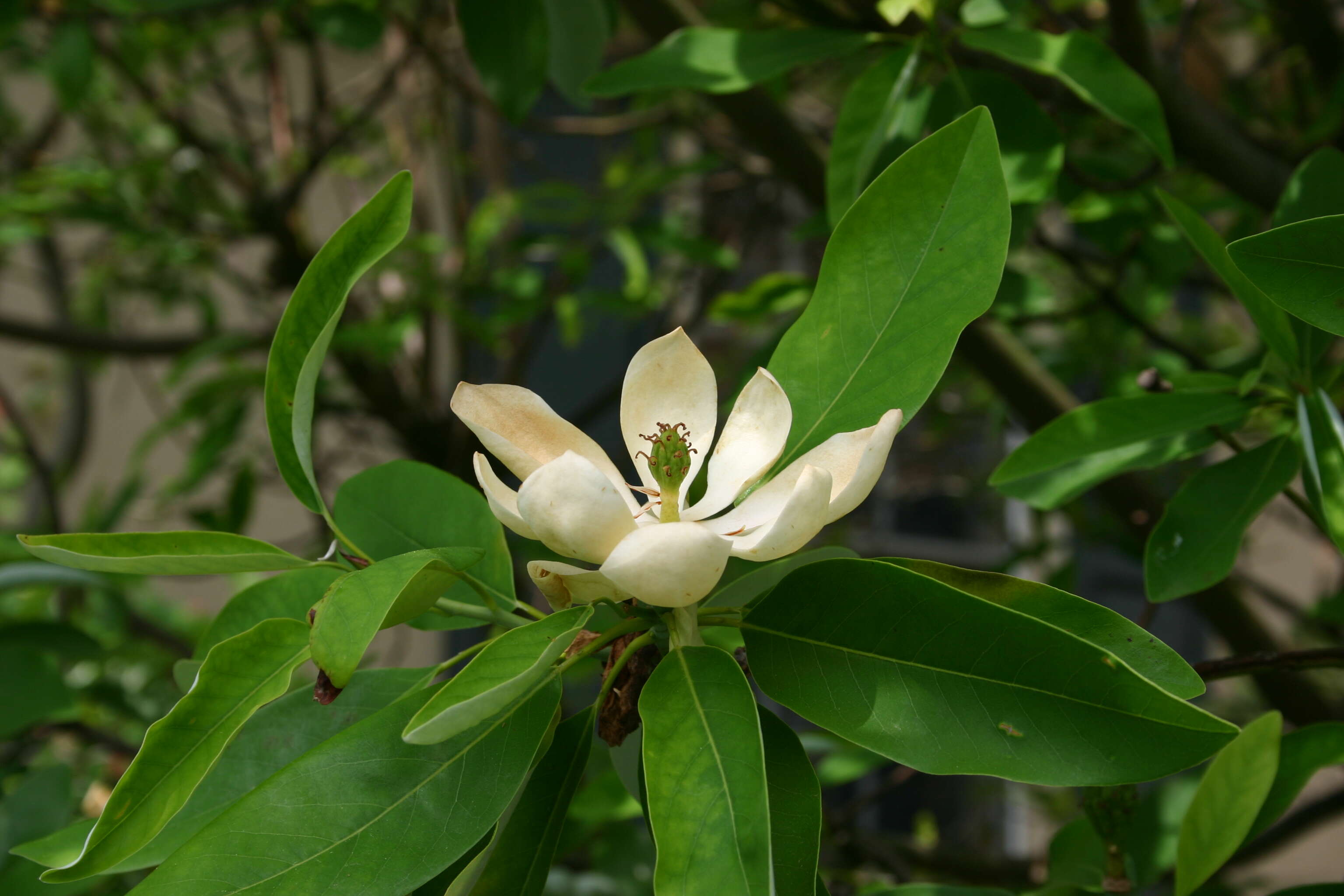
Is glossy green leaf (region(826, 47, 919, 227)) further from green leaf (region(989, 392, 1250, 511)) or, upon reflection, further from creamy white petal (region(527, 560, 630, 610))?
creamy white petal (region(527, 560, 630, 610))

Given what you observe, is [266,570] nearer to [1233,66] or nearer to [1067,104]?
[1067,104]

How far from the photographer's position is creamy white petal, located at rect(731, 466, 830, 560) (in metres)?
0.43

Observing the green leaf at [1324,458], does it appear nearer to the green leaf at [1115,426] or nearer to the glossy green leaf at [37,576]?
the green leaf at [1115,426]

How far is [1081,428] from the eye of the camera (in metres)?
0.67

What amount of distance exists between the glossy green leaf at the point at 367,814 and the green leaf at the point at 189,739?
20 mm

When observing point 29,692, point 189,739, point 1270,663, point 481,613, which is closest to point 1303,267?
point 1270,663

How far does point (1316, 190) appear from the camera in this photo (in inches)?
25.4

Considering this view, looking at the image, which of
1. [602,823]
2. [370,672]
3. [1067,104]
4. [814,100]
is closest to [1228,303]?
[814,100]

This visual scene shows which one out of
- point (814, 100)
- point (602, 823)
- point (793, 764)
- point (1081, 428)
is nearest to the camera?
point (793, 764)

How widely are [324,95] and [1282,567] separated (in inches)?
117

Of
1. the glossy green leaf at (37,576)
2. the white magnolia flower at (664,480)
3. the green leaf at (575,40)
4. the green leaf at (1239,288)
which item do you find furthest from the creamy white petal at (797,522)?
the glossy green leaf at (37,576)

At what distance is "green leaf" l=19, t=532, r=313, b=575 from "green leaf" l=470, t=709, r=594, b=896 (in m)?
0.17

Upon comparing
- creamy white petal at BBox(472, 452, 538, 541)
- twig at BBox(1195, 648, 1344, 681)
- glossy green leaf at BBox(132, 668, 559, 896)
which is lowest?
twig at BBox(1195, 648, 1344, 681)

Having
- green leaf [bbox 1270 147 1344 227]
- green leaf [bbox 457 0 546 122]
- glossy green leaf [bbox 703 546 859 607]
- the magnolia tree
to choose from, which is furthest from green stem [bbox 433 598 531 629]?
green leaf [bbox 457 0 546 122]
